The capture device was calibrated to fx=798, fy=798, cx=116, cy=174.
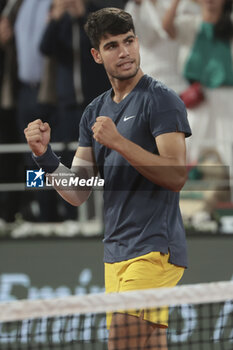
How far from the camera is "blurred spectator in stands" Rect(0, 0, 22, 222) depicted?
18.9 ft

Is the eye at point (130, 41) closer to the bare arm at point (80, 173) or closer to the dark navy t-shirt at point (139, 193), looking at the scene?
the dark navy t-shirt at point (139, 193)

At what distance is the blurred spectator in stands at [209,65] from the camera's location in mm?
5371

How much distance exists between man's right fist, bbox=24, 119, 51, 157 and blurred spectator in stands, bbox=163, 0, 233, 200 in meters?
1.81

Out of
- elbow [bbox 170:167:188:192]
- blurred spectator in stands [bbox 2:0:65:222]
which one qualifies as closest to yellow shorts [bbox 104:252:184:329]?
elbow [bbox 170:167:188:192]

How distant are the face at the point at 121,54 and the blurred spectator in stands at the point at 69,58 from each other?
0.96 m

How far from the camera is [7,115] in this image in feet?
21.2

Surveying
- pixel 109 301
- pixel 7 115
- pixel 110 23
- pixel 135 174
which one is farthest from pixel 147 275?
pixel 7 115

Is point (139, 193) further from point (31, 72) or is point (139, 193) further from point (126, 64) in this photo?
point (31, 72)

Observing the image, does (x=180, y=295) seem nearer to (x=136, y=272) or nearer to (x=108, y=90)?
(x=136, y=272)

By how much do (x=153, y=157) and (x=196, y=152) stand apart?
325 centimetres

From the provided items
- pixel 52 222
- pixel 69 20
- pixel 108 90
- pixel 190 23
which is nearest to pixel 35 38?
pixel 69 20

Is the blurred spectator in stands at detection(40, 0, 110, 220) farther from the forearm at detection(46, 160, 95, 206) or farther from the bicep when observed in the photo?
the bicep

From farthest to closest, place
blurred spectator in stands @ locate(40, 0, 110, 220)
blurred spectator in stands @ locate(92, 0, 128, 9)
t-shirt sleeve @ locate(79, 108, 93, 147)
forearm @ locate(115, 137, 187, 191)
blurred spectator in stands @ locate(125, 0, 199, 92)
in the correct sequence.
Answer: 1. blurred spectator in stands @ locate(40, 0, 110, 220)
2. blurred spectator in stands @ locate(125, 0, 199, 92)
3. blurred spectator in stands @ locate(92, 0, 128, 9)
4. t-shirt sleeve @ locate(79, 108, 93, 147)
5. forearm @ locate(115, 137, 187, 191)

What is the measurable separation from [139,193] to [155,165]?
238 mm
